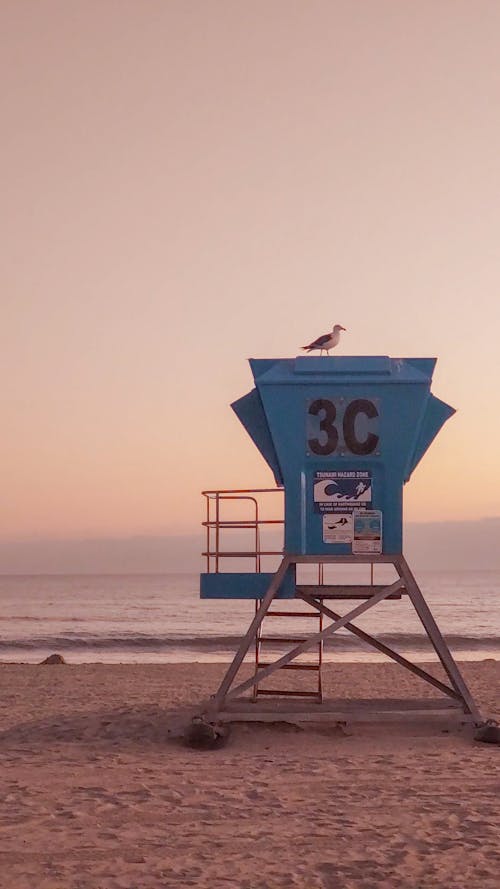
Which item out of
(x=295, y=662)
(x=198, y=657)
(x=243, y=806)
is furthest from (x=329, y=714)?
(x=198, y=657)

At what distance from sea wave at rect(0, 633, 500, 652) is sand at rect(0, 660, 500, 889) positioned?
22998mm

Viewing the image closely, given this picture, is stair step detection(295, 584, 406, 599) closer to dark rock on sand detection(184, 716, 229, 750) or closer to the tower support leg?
the tower support leg

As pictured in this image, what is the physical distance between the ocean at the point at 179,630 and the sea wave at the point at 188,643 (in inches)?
1.5

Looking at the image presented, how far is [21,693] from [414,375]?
9774 millimetres

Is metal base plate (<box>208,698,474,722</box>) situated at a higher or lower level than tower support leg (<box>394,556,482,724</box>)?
lower

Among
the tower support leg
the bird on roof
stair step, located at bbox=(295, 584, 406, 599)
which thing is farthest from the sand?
the bird on roof

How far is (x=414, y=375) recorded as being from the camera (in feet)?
38.2

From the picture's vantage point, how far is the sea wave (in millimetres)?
36625

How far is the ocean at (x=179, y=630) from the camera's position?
3406 centimetres

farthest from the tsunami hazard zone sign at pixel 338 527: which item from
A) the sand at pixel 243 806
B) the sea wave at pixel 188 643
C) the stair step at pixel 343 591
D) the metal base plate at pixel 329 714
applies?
the sea wave at pixel 188 643

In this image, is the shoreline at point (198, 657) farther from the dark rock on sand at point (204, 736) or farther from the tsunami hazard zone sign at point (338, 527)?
the tsunami hazard zone sign at point (338, 527)

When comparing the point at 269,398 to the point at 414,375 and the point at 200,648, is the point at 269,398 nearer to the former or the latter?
the point at 414,375

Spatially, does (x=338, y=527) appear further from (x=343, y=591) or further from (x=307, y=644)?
(x=307, y=644)

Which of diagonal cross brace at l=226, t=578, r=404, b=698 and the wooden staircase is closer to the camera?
diagonal cross brace at l=226, t=578, r=404, b=698
